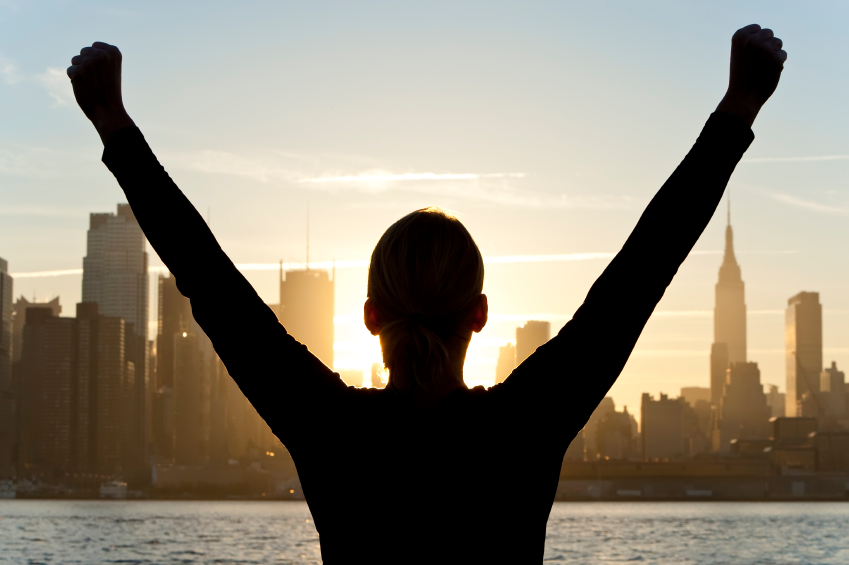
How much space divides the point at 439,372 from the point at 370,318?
9.1 inches

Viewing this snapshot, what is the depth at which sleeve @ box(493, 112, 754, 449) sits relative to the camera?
6.40 ft

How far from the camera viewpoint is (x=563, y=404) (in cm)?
196

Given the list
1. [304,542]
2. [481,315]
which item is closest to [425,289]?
[481,315]

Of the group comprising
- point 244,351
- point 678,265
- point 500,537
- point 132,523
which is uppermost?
point 678,265

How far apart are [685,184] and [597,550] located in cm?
8470

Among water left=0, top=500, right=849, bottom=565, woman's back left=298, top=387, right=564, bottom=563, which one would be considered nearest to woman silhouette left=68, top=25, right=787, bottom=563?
woman's back left=298, top=387, right=564, bottom=563

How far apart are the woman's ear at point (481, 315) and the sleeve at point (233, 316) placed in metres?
0.30

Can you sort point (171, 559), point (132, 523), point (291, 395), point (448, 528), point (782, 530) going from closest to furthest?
point (448, 528), point (291, 395), point (171, 559), point (782, 530), point (132, 523)

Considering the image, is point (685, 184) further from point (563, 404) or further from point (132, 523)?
point (132, 523)

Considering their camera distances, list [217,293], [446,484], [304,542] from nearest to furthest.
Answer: [446,484]
[217,293]
[304,542]

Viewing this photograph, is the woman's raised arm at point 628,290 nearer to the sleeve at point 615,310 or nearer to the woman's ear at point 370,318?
the sleeve at point 615,310

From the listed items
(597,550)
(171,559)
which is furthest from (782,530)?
(171,559)

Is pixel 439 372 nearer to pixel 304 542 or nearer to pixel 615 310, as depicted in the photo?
pixel 615 310

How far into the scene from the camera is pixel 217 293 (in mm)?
2061
